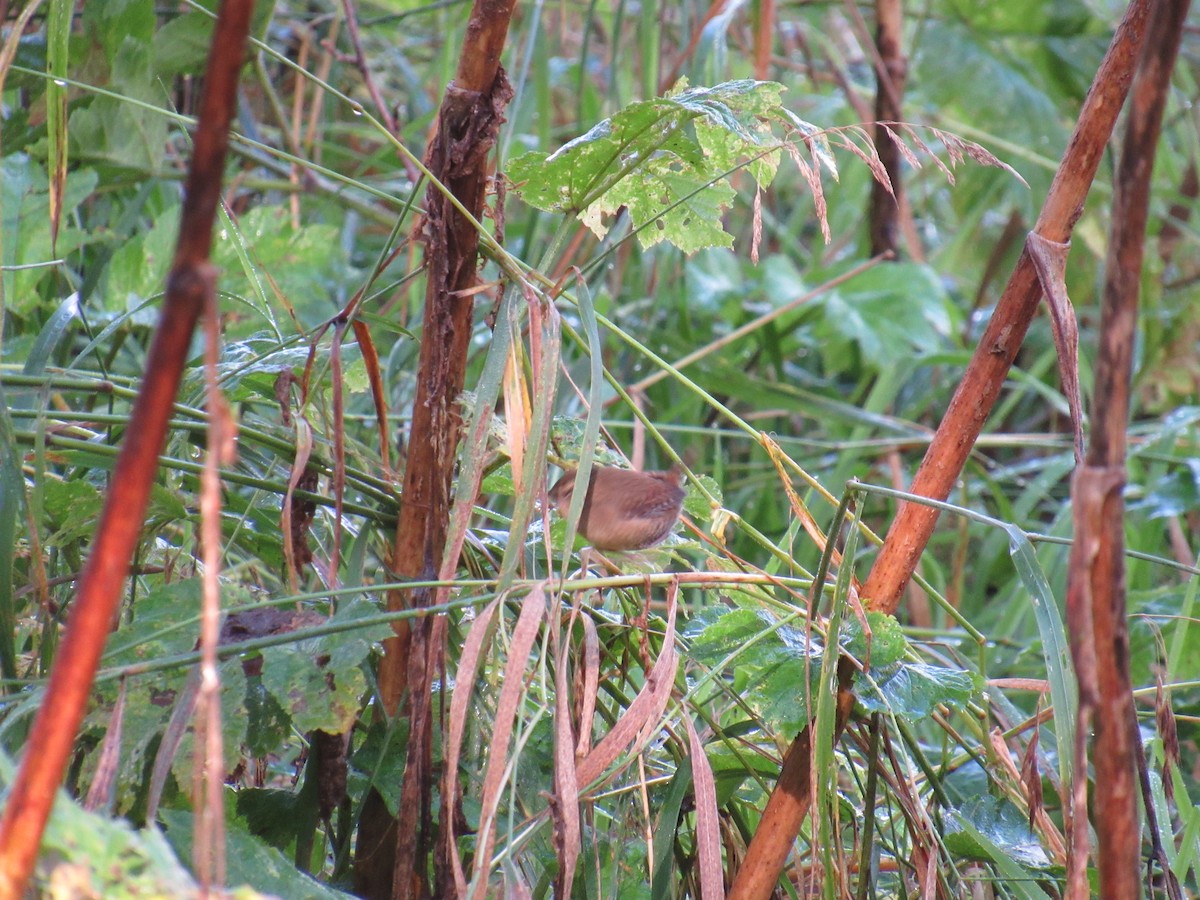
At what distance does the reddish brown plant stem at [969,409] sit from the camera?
0.90 metres

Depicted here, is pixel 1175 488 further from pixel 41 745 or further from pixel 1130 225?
pixel 41 745

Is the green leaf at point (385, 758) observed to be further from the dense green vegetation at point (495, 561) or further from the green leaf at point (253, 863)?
the green leaf at point (253, 863)

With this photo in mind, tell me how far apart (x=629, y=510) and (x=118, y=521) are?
0.77m

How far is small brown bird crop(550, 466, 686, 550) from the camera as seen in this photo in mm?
1176

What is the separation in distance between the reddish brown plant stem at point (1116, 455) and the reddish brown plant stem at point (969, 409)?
1.04ft

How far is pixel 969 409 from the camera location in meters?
0.95

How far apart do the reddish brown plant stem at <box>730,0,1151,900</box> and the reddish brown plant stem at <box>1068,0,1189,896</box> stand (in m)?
0.32

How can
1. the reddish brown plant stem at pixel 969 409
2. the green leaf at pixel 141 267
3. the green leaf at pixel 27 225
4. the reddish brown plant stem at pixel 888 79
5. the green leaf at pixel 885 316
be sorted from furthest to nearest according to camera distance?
the reddish brown plant stem at pixel 888 79 < the green leaf at pixel 885 316 < the green leaf at pixel 141 267 < the green leaf at pixel 27 225 < the reddish brown plant stem at pixel 969 409

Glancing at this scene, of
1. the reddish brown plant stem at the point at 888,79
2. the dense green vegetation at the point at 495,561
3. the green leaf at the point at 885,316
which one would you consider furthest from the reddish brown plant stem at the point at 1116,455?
the reddish brown plant stem at the point at 888,79

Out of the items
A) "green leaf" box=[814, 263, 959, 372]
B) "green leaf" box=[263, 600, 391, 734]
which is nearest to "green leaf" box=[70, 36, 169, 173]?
"green leaf" box=[263, 600, 391, 734]

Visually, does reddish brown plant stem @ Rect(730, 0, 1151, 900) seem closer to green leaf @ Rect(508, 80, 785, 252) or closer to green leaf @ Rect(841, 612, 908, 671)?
green leaf @ Rect(841, 612, 908, 671)

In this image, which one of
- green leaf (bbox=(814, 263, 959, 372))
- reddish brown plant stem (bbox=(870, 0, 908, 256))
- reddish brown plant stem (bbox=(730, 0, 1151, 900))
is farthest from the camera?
reddish brown plant stem (bbox=(870, 0, 908, 256))

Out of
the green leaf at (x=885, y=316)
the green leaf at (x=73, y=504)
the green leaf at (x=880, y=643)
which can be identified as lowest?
the green leaf at (x=73, y=504)

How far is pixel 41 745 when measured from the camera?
1.46 ft
